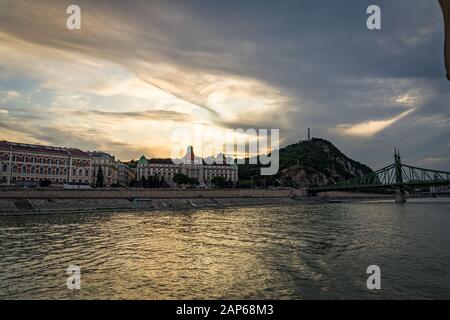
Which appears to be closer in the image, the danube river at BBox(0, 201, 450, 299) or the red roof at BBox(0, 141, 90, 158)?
the danube river at BBox(0, 201, 450, 299)

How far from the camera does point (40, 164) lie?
84125 millimetres

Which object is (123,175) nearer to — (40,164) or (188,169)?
(188,169)

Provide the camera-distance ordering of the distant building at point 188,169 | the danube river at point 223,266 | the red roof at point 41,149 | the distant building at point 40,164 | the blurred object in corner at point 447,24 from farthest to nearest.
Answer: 1. the distant building at point 188,169
2. the red roof at point 41,149
3. the distant building at point 40,164
4. the danube river at point 223,266
5. the blurred object in corner at point 447,24

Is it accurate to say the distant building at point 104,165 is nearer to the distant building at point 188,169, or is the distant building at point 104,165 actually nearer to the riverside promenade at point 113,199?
the distant building at point 188,169

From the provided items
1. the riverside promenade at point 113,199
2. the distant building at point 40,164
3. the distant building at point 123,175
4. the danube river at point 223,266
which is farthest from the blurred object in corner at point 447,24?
the distant building at point 123,175

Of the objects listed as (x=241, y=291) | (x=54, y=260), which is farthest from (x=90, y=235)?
(x=241, y=291)

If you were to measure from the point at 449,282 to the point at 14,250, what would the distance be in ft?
73.6

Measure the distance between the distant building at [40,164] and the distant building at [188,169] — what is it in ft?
221

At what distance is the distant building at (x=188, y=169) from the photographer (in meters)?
165

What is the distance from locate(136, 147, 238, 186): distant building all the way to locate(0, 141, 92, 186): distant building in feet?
221

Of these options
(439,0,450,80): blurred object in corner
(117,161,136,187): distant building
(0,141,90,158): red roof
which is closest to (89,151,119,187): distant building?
(117,161,136,187): distant building

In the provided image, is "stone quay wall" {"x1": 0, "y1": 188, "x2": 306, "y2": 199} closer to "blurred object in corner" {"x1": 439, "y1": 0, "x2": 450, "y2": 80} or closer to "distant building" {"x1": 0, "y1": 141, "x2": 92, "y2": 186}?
"distant building" {"x1": 0, "y1": 141, "x2": 92, "y2": 186}

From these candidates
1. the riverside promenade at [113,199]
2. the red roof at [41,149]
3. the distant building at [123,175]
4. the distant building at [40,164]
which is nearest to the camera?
the riverside promenade at [113,199]

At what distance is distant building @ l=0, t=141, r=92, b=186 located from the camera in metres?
77.8
